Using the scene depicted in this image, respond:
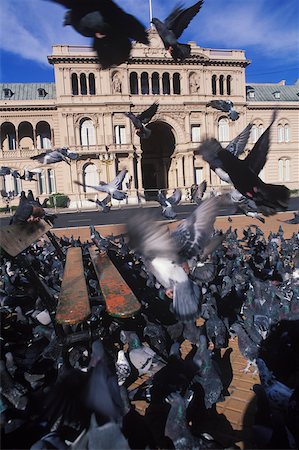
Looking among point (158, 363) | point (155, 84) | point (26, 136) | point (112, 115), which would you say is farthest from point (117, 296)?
point (26, 136)

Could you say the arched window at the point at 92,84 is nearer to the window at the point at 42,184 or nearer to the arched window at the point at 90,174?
the arched window at the point at 90,174

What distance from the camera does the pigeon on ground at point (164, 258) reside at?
9.38ft

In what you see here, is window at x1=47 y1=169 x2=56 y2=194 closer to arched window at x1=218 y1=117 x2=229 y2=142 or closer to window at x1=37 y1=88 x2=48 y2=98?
window at x1=37 y1=88 x2=48 y2=98

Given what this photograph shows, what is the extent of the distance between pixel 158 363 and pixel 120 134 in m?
39.0

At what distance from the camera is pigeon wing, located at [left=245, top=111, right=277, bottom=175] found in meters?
3.25

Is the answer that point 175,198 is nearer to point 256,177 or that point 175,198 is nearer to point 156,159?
point 256,177

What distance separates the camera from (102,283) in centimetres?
462

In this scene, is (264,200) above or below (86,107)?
below

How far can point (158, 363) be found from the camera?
3.56 m

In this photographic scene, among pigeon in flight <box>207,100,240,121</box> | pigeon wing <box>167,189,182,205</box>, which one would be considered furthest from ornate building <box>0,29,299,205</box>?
pigeon in flight <box>207,100,240,121</box>

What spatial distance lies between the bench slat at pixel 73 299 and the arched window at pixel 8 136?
40.9 metres

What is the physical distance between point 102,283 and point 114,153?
3631 cm

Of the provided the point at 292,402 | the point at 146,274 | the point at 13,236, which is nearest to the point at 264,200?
the point at 292,402

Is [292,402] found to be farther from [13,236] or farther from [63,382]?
[13,236]
